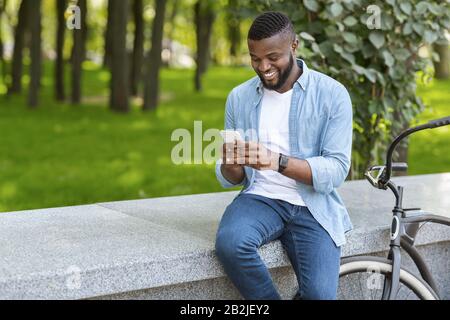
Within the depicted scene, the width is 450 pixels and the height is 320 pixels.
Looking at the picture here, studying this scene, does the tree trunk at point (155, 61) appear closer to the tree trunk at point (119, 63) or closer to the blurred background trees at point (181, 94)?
the blurred background trees at point (181, 94)

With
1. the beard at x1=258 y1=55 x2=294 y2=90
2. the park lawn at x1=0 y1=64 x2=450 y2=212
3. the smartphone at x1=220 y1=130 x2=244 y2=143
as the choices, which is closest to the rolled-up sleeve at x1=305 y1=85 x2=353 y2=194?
the beard at x1=258 y1=55 x2=294 y2=90

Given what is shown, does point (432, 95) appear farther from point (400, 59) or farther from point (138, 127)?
point (400, 59)

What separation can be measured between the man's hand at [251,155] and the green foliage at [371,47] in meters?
2.13

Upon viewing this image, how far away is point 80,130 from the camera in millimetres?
13703

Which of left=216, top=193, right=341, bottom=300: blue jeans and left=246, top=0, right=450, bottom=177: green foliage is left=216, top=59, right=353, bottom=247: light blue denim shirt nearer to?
left=216, top=193, right=341, bottom=300: blue jeans

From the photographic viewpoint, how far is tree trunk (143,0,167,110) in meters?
16.7

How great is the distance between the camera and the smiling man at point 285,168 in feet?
11.3

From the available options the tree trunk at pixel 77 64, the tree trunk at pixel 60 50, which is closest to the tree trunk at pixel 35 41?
the tree trunk at pixel 77 64

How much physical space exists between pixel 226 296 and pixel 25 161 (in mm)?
7071

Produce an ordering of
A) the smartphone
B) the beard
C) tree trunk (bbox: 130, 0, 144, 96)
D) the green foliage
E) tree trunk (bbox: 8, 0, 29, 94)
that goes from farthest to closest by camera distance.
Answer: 1. tree trunk (bbox: 8, 0, 29, 94)
2. tree trunk (bbox: 130, 0, 144, 96)
3. the green foliage
4. the beard
5. the smartphone

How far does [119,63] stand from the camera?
1653 centimetres

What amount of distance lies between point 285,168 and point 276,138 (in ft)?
1.18

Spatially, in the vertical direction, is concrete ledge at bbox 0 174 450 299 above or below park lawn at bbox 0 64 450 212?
above

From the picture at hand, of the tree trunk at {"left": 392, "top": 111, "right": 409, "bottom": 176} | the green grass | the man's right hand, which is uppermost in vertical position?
the man's right hand
